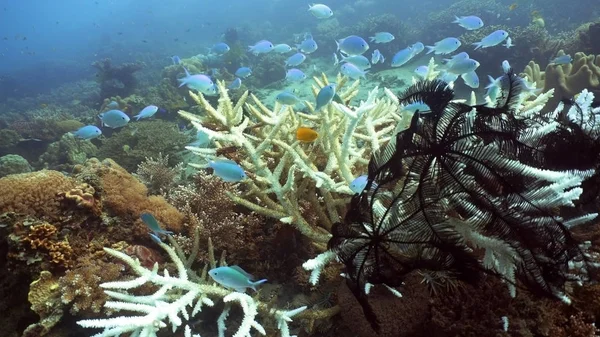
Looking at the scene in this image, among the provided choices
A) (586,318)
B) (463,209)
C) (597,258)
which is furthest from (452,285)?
(597,258)

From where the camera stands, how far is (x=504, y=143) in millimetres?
1937

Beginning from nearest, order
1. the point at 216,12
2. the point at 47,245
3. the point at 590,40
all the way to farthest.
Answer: the point at 47,245 < the point at 590,40 < the point at 216,12

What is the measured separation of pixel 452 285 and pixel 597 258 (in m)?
1.06

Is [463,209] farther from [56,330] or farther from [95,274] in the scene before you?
[56,330]

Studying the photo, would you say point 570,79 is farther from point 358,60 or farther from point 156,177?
point 156,177

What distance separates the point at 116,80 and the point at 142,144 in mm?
10516

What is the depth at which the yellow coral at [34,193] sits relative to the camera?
3635 millimetres

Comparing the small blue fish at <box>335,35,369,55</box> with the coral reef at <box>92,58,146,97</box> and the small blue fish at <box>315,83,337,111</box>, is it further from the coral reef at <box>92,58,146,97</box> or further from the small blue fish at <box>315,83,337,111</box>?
the coral reef at <box>92,58,146,97</box>

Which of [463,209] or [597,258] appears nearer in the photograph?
[463,209]

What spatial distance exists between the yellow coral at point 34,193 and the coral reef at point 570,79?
30.1ft

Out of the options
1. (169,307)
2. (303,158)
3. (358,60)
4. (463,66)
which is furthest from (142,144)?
(463,66)

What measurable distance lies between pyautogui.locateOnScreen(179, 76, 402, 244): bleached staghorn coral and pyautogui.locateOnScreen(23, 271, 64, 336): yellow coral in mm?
1844

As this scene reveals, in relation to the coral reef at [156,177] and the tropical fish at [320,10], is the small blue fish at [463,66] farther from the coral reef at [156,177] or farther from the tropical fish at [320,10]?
the coral reef at [156,177]

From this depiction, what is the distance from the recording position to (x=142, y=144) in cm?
789
